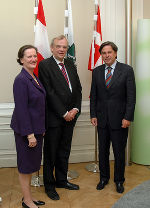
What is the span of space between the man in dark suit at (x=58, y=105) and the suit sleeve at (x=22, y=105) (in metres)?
0.48

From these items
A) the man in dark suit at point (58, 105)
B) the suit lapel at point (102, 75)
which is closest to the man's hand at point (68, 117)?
the man in dark suit at point (58, 105)

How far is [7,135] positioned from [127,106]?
1.85 metres

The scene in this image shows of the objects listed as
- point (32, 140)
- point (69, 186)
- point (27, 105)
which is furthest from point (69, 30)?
point (69, 186)

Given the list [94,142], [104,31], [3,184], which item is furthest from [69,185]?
[104,31]

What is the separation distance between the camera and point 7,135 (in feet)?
13.3

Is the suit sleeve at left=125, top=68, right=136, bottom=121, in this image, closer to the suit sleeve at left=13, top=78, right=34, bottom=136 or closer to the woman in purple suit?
the woman in purple suit

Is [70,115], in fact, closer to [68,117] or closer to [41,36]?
[68,117]

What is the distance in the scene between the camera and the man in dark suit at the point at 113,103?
Result: 3.06 metres

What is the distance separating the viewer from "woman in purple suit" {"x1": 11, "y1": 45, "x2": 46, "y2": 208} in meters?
2.54

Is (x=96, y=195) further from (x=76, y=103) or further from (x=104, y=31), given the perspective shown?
(x=104, y=31)

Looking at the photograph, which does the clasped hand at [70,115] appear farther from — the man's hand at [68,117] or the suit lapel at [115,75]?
the suit lapel at [115,75]

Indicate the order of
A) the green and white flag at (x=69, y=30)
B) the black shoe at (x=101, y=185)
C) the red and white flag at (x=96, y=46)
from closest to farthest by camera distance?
the black shoe at (x=101, y=185), the green and white flag at (x=69, y=30), the red and white flag at (x=96, y=46)

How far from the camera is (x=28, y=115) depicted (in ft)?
8.41

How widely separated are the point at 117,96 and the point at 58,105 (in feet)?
2.12
